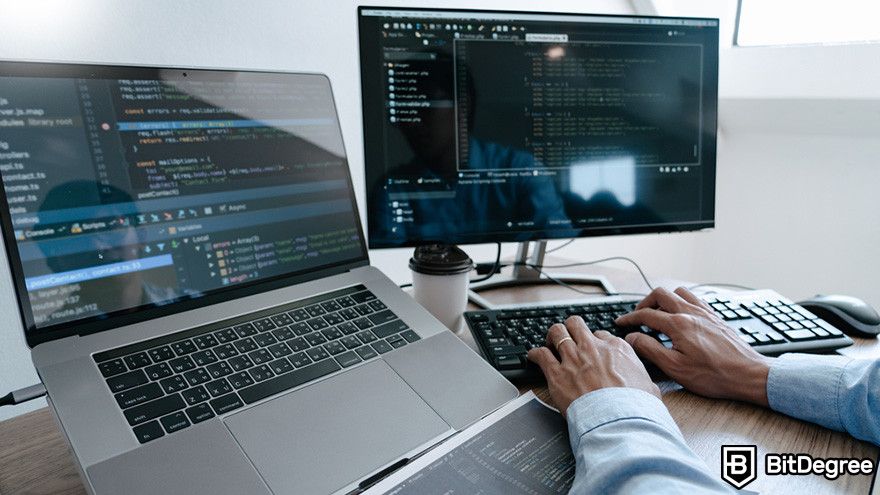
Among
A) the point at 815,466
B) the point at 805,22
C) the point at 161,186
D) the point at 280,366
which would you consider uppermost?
the point at 805,22

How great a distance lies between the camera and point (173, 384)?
543 millimetres

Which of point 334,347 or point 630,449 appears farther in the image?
point 334,347

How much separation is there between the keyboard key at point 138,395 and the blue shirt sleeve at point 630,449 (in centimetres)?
38

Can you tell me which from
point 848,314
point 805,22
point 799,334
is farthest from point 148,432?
point 805,22

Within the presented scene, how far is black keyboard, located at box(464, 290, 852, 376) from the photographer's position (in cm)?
70

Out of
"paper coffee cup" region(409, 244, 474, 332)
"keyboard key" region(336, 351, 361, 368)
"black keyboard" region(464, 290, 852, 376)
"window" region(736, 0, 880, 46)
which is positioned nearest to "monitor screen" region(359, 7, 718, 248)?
"paper coffee cup" region(409, 244, 474, 332)

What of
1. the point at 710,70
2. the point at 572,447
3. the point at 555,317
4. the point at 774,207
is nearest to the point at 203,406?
the point at 572,447

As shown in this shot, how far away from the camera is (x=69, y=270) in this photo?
1.90ft

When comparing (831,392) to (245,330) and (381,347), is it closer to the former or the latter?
(381,347)

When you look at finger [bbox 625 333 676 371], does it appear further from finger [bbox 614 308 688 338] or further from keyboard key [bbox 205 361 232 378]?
keyboard key [bbox 205 361 232 378]

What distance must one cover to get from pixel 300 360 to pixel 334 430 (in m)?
0.10

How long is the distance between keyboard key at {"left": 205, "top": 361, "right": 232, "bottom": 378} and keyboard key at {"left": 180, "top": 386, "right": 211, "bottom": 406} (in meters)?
0.02

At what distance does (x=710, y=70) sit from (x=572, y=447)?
70 cm

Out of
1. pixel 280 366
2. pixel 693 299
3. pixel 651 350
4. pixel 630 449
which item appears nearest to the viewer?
pixel 630 449
